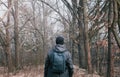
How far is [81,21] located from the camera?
20.6m

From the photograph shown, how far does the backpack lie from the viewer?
27.6 ft

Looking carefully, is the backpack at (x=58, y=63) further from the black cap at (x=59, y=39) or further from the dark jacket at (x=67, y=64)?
the black cap at (x=59, y=39)

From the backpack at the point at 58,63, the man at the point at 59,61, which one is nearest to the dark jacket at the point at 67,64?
the man at the point at 59,61

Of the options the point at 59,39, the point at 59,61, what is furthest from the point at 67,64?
the point at 59,39

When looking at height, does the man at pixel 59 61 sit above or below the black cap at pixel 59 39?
below

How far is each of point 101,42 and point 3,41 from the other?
28.0ft

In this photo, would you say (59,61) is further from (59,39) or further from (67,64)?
(59,39)

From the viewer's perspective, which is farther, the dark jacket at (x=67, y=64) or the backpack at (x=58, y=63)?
the dark jacket at (x=67, y=64)

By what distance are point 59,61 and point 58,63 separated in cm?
6

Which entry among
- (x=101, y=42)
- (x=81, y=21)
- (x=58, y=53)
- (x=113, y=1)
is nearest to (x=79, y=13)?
(x=81, y=21)

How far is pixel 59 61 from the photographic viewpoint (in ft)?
27.6

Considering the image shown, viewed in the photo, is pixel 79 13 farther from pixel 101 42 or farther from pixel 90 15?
pixel 101 42

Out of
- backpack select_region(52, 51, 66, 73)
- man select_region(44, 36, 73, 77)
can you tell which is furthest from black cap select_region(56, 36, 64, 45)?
backpack select_region(52, 51, 66, 73)

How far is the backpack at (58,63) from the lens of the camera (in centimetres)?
841
